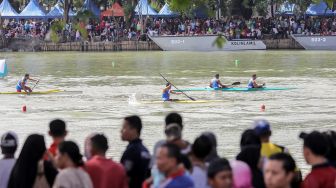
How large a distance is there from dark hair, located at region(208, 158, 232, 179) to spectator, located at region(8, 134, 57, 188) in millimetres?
1645

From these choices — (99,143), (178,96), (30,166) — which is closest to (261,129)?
(99,143)

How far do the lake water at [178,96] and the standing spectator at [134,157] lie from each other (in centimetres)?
889

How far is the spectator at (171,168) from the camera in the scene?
688cm

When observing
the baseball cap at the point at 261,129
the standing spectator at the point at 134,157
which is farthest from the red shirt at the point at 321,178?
the standing spectator at the point at 134,157

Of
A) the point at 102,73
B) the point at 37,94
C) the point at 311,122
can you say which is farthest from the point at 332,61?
the point at 311,122

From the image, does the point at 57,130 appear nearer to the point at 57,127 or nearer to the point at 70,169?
the point at 57,127

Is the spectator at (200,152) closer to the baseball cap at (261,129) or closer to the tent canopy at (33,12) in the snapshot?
the baseball cap at (261,129)

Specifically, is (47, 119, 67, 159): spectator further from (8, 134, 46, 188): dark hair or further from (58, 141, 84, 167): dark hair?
(58, 141, 84, 167): dark hair

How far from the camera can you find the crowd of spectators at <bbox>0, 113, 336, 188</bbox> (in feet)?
22.6

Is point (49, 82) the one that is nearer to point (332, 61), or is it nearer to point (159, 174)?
point (332, 61)

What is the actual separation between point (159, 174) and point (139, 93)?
29.1 metres

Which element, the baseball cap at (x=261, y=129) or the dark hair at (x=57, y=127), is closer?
the baseball cap at (x=261, y=129)

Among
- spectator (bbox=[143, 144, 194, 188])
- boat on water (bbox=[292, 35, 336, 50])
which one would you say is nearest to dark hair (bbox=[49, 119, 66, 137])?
spectator (bbox=[143, 144, 194, 188])

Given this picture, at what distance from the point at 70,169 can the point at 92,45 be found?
57422 mm
